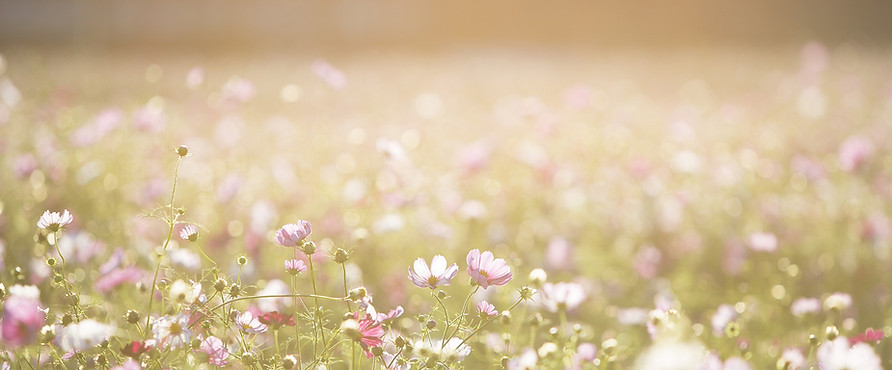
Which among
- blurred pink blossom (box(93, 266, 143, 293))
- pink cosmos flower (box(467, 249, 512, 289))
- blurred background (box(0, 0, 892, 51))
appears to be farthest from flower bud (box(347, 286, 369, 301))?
blurred background (box(0, 0, 892, 51))

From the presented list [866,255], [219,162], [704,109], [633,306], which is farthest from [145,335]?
[704,109]

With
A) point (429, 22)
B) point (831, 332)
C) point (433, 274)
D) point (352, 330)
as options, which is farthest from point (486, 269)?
point (429, 22)

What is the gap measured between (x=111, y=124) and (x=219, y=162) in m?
0.48

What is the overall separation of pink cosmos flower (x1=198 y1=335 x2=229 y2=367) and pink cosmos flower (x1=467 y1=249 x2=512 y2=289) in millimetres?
336

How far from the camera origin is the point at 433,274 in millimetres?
1010

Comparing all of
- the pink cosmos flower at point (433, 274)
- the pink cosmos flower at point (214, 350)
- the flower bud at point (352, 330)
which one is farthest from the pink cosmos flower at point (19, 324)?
the pink cosmos flower at point (433, 274)

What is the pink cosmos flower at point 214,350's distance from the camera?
38.4 inches

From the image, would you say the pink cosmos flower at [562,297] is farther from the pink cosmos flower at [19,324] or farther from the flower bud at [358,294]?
the pink cosmos flower at [19,324]

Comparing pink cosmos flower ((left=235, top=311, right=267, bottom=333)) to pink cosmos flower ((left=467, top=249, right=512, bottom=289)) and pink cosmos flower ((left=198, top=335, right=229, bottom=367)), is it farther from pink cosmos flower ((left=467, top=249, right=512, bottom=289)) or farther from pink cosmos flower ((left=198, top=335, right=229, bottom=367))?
pink cosmos flower ((left=467, top=249, right=512, bottom=289))

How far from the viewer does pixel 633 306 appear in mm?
1932

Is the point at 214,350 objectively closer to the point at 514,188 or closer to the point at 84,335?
the point at 84,335

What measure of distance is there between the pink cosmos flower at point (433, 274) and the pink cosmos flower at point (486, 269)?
27 mm

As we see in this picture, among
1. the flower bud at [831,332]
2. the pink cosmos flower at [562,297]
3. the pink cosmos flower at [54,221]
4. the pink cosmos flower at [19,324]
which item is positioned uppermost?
the pink cosmos flower at [562,297]

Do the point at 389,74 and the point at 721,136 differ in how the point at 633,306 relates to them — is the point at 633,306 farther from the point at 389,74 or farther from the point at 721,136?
the point at 389,74
